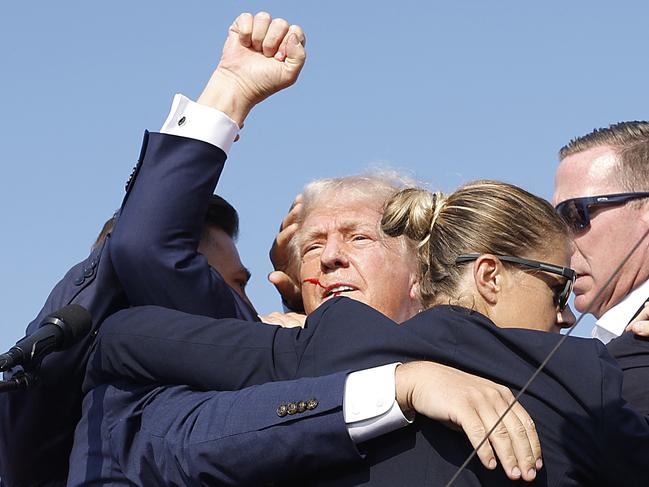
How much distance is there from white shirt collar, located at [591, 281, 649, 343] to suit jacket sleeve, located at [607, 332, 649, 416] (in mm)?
1046

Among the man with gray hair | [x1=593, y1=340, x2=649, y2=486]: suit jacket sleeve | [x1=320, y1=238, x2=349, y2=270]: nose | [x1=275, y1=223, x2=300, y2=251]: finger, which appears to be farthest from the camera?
the man with gray hair

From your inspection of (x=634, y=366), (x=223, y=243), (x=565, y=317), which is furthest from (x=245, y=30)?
(x=634, y=366)

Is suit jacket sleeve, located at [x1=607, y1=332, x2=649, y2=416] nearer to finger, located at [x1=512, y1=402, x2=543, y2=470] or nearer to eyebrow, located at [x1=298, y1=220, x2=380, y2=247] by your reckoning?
finger, located at [x1=512, y1=402, x2=543, y2=470]

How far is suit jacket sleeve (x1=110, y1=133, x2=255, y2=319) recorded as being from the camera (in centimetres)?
345

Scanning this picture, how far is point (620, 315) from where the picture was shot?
4773 millimetres

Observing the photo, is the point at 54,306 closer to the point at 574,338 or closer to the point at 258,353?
the point at 258,353

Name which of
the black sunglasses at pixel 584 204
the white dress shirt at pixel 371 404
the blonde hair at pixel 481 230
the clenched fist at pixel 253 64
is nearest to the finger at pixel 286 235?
the clenched fist at pixel 253 64

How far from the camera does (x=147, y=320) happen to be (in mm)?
3314

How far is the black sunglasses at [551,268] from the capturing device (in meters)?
3.18

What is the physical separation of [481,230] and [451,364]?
0.50 meters

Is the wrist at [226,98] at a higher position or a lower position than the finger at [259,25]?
lower

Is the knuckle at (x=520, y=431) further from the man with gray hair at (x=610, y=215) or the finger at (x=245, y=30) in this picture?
the man with gray hair at (x=610, y=215)

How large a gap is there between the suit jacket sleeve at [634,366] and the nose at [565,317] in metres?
0.21

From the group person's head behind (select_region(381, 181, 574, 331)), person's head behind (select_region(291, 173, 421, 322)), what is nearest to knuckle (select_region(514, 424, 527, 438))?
person's head behind (select_region(381, 181, 574, 331))
